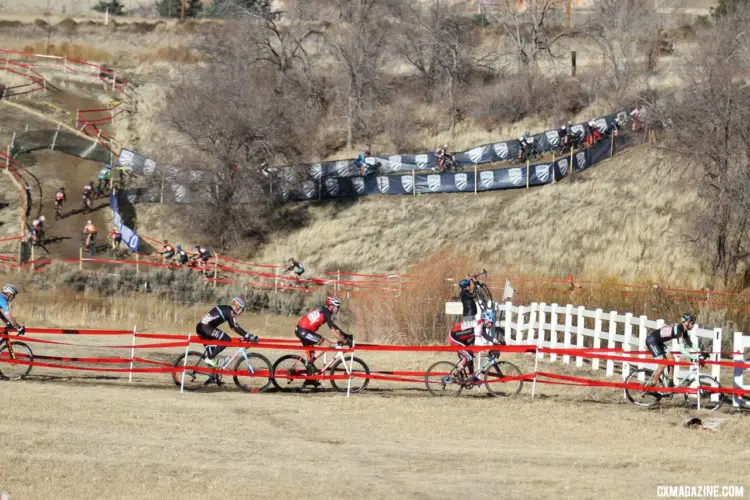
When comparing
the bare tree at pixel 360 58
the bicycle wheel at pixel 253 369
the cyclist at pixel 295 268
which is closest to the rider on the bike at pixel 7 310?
the bicycle wheel at pixel 253 369

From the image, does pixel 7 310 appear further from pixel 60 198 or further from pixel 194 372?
pixel 60 198

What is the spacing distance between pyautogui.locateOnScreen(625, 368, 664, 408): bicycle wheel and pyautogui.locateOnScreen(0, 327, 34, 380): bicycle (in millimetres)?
11115

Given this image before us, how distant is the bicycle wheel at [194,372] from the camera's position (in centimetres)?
1823

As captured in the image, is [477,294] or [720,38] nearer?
[477,294]

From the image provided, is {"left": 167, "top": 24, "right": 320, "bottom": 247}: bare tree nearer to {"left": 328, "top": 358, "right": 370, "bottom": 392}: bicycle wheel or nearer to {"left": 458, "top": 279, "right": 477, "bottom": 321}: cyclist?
{"left": 458, "top": 279, "right": 477, "bottom": 321}: cyclist

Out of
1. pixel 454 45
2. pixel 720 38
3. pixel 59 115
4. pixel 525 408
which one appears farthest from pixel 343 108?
pixel 525 408

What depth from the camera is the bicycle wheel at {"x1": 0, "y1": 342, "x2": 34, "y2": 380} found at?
A: 18547 mm

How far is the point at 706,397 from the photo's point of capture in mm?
18703

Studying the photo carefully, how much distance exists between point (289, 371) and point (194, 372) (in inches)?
69.3

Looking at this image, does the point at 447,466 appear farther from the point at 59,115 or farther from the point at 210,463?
the point at 59,115

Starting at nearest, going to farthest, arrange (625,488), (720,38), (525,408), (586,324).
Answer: (625,488)
(525,408)
(586,324)
(720,38)

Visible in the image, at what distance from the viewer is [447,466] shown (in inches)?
505

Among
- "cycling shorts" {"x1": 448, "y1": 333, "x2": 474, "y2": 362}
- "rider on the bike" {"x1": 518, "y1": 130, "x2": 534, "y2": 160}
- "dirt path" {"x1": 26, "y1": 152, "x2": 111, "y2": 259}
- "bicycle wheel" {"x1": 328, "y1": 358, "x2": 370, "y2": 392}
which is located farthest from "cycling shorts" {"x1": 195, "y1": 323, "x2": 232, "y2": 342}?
"rider on the bike" {"x1": 518, "y1": 130, "x2": 534, "y2": 160}

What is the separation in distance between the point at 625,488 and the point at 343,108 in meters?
52.6
